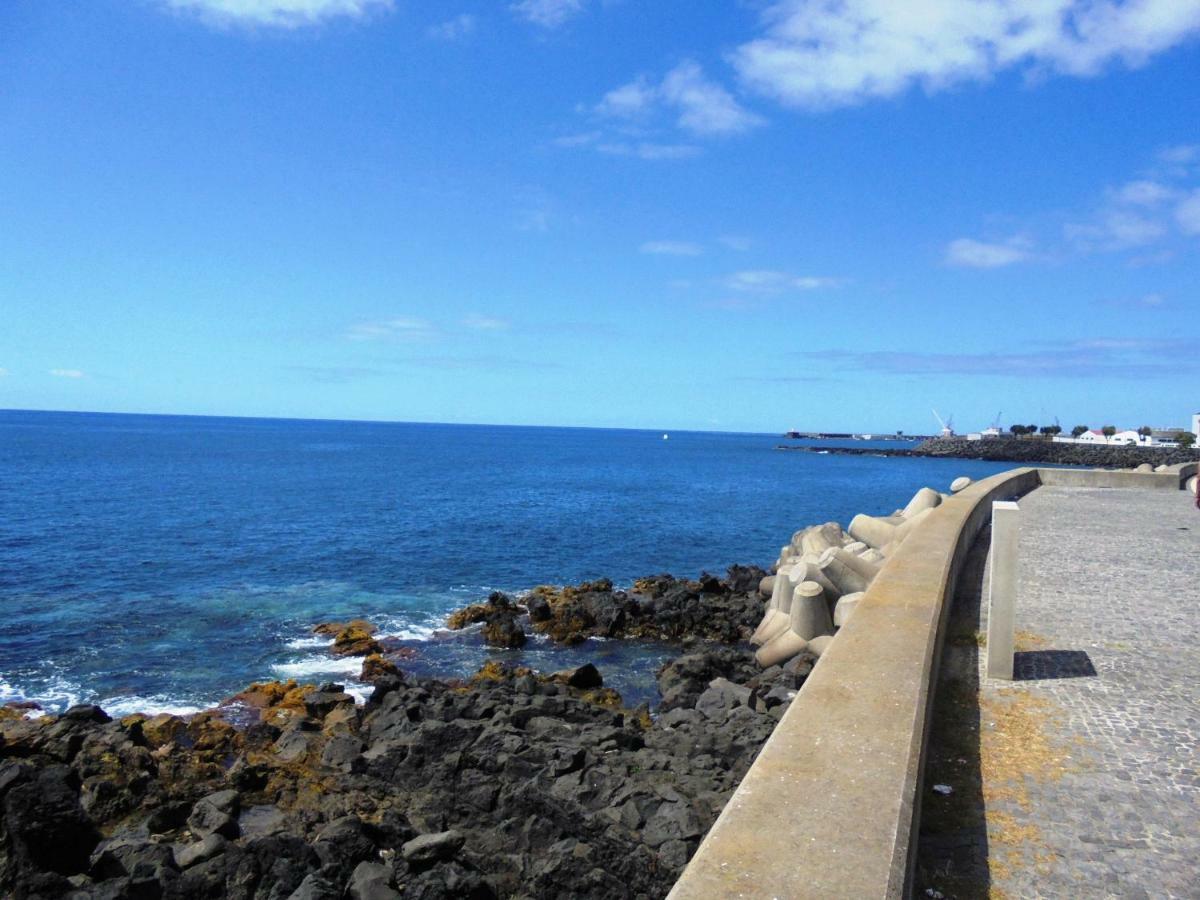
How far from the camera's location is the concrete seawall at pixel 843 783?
3492 millimetres

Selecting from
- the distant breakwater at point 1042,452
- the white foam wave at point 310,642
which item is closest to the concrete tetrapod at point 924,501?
the white foam wave at point 310,642

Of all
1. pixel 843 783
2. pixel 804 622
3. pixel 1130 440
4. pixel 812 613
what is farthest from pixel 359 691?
pixel 1130 440

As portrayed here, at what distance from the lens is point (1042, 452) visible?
106 metres

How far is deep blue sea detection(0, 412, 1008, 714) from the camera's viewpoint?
662 inches

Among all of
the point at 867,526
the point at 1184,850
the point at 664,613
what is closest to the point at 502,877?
the point at 1184,850

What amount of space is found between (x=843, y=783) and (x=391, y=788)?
262 inches

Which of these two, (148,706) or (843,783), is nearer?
(843,783)

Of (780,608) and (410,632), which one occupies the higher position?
(780,608)

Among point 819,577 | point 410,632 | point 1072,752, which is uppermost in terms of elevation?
point 1072,752

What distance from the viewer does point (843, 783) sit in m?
4.33

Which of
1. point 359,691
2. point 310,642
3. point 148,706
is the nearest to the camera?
point 148,706

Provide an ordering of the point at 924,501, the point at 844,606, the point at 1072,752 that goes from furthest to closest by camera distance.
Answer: the point at 924,501
the point at 844,606
the point at 1072,752

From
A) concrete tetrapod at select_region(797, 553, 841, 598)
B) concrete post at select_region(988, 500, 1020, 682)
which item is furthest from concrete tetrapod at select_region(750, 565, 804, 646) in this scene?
concrete post at select_region(988, 500, 1020, 682)

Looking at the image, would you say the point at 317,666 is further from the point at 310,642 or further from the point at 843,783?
the point at 843,783
